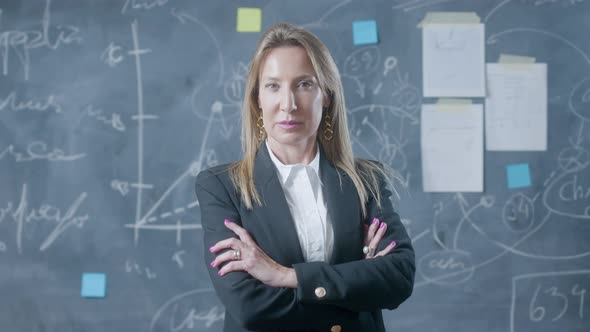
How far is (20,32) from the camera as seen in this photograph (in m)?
2.40

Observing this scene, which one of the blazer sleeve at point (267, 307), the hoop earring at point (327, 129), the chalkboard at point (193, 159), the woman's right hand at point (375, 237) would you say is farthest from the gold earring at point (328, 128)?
the chalkboard at point (193, 159)

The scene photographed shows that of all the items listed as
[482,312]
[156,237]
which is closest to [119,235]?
[156,237]

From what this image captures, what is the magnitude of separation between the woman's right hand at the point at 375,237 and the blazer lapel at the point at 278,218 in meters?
0.17

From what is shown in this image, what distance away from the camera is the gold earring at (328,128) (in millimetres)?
1544

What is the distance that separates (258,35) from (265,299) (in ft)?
4.57

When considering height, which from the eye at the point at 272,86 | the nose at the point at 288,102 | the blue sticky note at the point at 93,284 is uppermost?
the eye at the point at 272,86

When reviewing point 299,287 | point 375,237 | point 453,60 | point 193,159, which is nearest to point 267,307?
point 299,287

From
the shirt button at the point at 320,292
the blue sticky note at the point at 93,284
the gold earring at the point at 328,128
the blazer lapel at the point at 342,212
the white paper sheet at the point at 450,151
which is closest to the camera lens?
the shirt button at the point at 320,292

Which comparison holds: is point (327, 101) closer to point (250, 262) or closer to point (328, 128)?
point (328, 128)

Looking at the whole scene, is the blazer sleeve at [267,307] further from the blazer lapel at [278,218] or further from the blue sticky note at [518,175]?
the blue sticky note at [518,175]

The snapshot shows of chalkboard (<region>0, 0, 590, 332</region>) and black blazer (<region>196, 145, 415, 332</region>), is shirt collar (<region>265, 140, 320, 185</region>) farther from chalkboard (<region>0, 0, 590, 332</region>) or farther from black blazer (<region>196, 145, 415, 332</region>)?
chalkboard (<region>0, 0, 590, 332</region>)

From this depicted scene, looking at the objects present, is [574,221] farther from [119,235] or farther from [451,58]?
[119,235]

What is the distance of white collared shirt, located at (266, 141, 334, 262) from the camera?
140cm

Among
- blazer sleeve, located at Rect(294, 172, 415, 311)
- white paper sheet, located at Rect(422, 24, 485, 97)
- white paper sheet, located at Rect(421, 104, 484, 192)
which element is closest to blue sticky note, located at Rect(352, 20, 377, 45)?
white paper sheet, located at Rect(422, 24, 485, 97)
